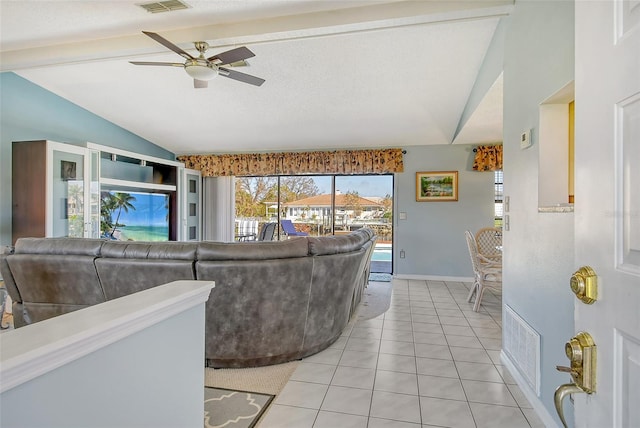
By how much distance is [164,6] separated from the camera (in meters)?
2.72

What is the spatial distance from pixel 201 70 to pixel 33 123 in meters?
3.17

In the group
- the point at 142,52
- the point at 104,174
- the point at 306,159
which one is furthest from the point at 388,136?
the point at 104,174

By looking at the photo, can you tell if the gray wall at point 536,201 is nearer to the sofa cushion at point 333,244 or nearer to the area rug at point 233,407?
the sofa cushion at point 333,244

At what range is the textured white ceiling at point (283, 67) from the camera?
276cm

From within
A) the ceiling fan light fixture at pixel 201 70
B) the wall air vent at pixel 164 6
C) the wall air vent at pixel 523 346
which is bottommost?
the wall air vent at pixel 523 346

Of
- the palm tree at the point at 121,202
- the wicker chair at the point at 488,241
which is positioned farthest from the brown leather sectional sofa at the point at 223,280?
the wicker chair at the point at 488,241

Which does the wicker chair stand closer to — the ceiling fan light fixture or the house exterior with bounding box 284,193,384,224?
the house exterior with bounding box 284,193,384,224

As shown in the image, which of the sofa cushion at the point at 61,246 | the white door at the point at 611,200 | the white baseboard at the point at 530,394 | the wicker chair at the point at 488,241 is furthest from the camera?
the wicker chair at the point at 488,241

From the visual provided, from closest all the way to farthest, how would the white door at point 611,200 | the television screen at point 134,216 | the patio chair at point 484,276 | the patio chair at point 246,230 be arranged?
the white door at point 611,200, the patio chair at point 484,276, the television screen at point 134,216, the patio chair at point 246,230

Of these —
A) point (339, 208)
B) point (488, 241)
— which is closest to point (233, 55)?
point (339, 208)

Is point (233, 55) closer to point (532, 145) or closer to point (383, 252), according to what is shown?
point (532, 145)

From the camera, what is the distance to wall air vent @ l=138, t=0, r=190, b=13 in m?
2.67

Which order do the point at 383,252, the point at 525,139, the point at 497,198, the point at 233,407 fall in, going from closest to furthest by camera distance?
the point at 233,407, the point at 525,139, the point at 497,198, the point at 383,252

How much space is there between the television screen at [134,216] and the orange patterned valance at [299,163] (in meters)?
1.11
